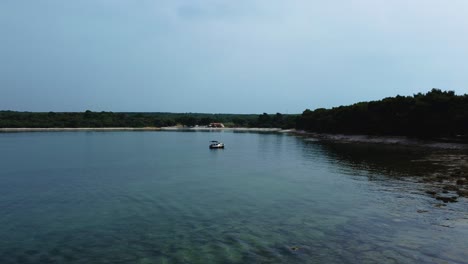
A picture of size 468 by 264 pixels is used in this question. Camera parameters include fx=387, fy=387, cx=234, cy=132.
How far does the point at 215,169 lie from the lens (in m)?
73.6

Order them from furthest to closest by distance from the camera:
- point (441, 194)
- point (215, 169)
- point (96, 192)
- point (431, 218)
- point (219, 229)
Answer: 1. point (215, 169)
2. point (96, 192)
3. point (441, 194)
4. point (431, 218)
5. point (219, 229)

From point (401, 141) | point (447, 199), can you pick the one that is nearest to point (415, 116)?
point (401, 141)

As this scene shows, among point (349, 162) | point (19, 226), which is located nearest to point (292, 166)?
point (349, 162)

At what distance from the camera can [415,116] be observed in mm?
125938

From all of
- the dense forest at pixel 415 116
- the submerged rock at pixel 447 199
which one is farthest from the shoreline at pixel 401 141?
the submerged rock at pixel 447 199

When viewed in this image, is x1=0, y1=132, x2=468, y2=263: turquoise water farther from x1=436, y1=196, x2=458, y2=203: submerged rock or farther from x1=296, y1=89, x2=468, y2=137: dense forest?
x1=296, y1=89, x2=468, y2=137: dense forest

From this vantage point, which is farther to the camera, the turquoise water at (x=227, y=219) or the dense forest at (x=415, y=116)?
the dense forest at (x=415, y=116)

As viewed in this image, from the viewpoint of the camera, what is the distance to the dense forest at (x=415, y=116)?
114 m

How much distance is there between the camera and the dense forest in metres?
114

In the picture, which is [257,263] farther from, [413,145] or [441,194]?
[413,145]

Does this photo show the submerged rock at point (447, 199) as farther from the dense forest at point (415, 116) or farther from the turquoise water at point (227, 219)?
the dense forest at point (415, 116)

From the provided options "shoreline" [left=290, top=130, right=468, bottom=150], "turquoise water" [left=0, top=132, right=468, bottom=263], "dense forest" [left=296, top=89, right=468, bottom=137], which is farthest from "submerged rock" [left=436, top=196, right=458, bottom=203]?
"dense forest" [left=296, top=89, right=468, bottom=137]

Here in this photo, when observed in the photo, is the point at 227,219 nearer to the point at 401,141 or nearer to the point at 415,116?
the point at 415,116

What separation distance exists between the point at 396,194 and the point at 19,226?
39479mm
